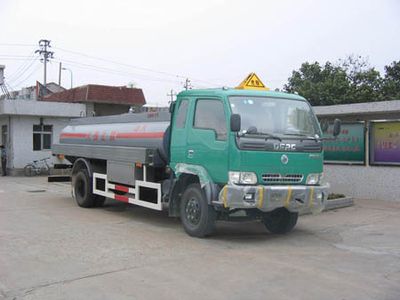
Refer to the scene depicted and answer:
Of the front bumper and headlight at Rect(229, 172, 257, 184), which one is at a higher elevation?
headlight at Rect(229, 172, 257, 184)

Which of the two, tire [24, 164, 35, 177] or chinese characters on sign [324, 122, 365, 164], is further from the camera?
tire [24, 164, 35, 177]

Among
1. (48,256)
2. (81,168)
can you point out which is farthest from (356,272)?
(81,168)

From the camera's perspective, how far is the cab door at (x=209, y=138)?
27.6ft

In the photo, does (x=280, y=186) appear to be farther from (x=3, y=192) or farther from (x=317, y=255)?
(x=3, y=192)

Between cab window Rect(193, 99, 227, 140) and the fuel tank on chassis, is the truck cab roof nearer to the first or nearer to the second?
cab window Rect(193, 99, 227, 140)

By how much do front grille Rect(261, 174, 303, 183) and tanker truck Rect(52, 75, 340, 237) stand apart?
16 mm

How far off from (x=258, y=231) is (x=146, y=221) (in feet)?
8.16

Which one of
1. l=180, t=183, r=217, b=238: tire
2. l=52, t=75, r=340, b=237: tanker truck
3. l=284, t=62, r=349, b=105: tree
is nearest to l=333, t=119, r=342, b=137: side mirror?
l=52, t=75, r=340, b=237: tanker truck

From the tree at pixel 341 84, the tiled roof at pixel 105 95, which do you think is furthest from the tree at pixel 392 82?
the tiled roof at pixel 105 95

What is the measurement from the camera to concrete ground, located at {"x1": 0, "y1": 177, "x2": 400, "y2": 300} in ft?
19.2

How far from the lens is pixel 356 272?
22.0 ft

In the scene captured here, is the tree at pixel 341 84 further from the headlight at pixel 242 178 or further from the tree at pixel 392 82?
the headlight at pixel 242 178

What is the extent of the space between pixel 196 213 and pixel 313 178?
214cm

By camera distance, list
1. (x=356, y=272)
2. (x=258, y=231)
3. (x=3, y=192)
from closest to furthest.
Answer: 1. (x=356, y=272)
2. (x=258, y=231)
3. (x=3, y=192)
